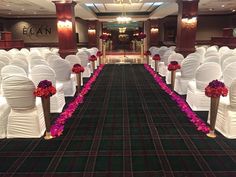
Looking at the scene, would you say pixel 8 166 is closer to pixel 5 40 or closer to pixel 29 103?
pixel 29 103

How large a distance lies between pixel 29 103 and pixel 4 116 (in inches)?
23.7

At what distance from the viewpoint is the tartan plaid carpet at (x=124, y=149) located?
9.62 ft

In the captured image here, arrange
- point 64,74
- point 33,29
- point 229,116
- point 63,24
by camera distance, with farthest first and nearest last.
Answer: point 33,29 < point 63,24 < point 64,74 < point 229,116

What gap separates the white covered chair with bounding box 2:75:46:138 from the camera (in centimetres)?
361

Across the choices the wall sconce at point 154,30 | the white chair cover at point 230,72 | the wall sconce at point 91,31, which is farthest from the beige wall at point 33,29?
the white chair cover at point 230,72

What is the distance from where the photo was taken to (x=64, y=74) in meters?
6.18

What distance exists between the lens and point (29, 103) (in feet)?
12.3

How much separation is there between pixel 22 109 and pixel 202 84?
12.5ft

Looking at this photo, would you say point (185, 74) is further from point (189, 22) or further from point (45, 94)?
point (45, 94)

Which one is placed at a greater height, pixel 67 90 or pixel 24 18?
pixel 24 18

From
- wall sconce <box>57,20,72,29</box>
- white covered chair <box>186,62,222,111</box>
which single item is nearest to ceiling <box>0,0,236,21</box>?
wall sconce <box>57,20,72,29</box>

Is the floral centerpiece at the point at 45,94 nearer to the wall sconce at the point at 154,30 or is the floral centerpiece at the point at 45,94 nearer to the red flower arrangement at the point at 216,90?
the red flower arrangement at the point at 216,90

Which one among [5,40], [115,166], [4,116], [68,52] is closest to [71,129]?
[4,116]

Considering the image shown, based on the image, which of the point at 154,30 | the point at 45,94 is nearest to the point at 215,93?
the point at 45,94
